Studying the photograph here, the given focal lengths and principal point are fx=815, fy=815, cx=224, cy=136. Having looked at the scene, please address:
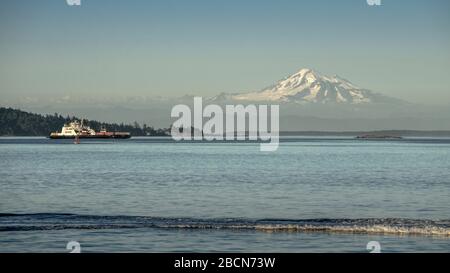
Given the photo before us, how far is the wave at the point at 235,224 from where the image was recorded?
137ft

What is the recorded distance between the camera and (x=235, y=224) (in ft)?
144

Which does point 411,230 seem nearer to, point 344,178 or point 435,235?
point 435,235

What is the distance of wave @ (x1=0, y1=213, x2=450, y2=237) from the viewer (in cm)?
4175

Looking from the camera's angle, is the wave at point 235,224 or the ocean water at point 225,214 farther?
the wave at point 235,224

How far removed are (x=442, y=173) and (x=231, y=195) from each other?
42.6 meters

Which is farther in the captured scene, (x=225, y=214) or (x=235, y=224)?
(x=225, y=214)

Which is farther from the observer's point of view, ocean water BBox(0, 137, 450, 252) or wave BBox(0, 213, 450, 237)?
wave BBox(0, 213, 450, 237)
